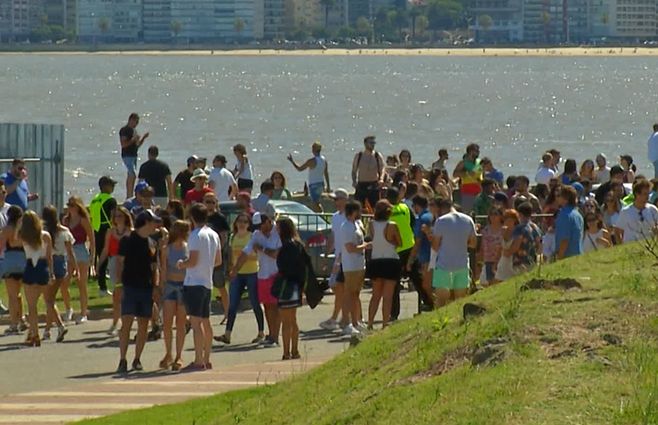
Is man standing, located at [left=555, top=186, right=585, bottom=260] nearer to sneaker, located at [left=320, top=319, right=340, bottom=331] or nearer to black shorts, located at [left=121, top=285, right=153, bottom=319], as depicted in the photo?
sneaker, located at [left=320, top=319, right=340, bottom=331]

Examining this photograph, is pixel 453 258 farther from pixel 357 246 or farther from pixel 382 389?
pixel 382 389

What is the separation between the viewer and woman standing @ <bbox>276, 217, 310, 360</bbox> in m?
17.2

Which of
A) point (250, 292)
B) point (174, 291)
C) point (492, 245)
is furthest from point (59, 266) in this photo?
point (492, 245)

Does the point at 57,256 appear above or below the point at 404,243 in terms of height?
below

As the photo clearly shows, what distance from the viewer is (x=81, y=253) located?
798 inches

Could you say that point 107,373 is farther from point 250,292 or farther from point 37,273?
point 250,292

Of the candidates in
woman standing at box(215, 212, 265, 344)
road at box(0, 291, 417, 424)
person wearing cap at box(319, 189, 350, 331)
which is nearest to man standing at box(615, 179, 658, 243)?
person wearing cap at box(319, 189, 350, 331)

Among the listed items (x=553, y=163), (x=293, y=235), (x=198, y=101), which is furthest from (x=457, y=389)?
(x=198, y=101)

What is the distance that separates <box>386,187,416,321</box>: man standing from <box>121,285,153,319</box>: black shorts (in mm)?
2903

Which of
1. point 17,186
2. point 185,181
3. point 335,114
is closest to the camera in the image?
point 17,186

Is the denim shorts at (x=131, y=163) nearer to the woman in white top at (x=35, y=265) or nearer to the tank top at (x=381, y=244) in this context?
the woman in white top at (x=35, y=265)

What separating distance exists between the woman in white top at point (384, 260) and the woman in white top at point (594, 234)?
5.81ft

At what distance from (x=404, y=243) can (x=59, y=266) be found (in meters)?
3.40

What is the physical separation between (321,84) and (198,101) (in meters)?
35.7
